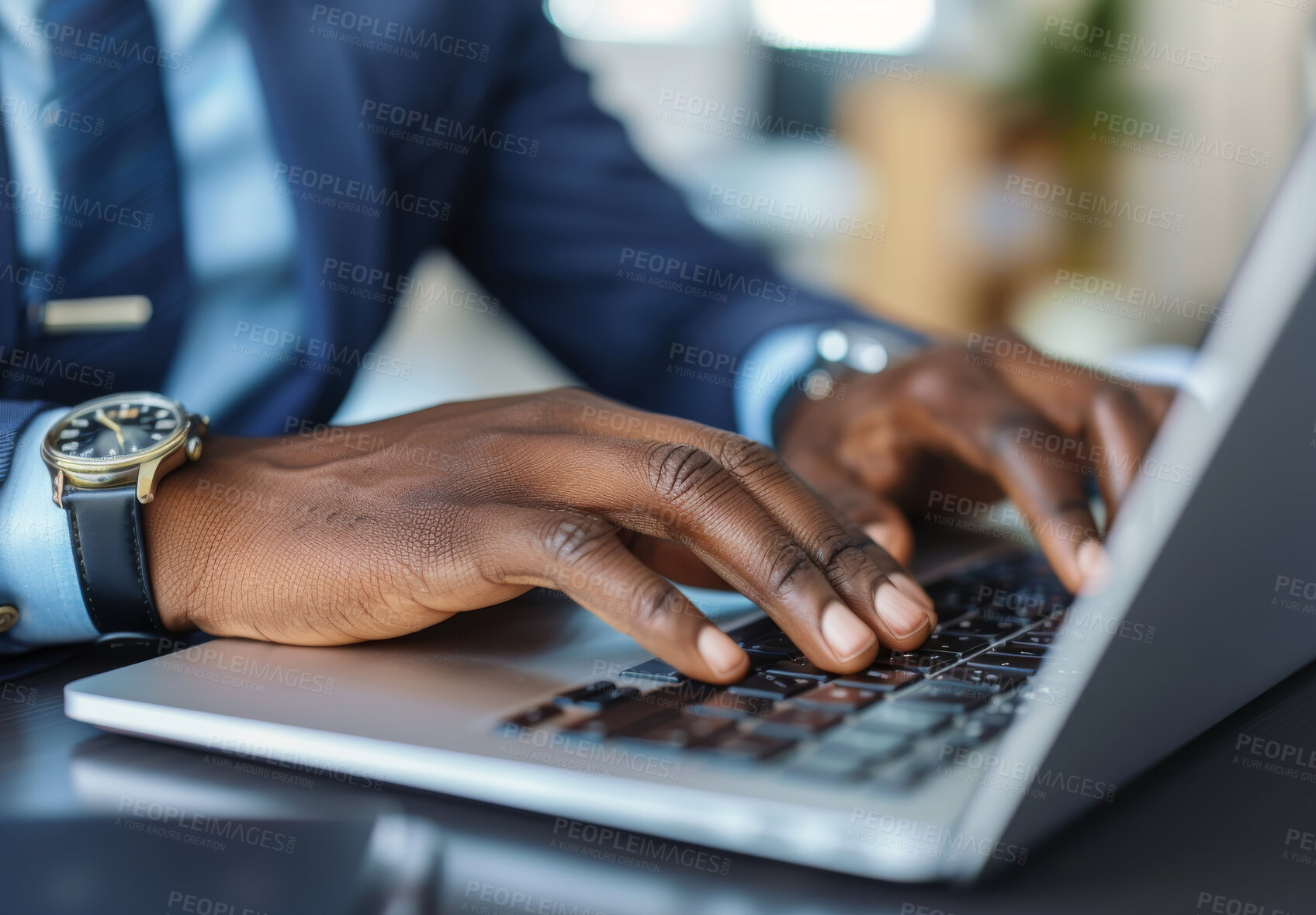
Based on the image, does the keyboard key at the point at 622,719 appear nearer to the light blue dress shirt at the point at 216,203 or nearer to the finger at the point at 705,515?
the finger at the point at 705,515

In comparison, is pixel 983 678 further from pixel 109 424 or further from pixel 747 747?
pixel 109 424

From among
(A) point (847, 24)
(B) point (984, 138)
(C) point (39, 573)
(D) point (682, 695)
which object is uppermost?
(A) point (847, 24)

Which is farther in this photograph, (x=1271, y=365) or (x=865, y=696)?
(x=865, y=696)

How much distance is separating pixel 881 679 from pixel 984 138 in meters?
3.34

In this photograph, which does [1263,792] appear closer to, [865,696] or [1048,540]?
[865,696]

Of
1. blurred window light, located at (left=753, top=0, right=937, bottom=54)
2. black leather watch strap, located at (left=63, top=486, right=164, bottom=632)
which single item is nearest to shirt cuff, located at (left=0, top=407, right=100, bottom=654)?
black leather watch strap, located at (left=63, top=486, right=164, bottom=632)

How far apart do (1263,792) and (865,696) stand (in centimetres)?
16

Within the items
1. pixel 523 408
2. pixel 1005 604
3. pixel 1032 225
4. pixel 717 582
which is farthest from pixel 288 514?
pixel 1032 225

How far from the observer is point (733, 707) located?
1.32 ft

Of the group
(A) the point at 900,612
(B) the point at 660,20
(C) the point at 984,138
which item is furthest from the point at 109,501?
(B) the point at 660,20

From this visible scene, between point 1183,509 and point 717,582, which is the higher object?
point 1183,509

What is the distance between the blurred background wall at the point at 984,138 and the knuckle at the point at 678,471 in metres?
2.35

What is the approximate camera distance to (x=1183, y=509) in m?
0.27

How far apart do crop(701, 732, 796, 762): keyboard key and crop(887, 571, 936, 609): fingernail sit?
180 millimetres
